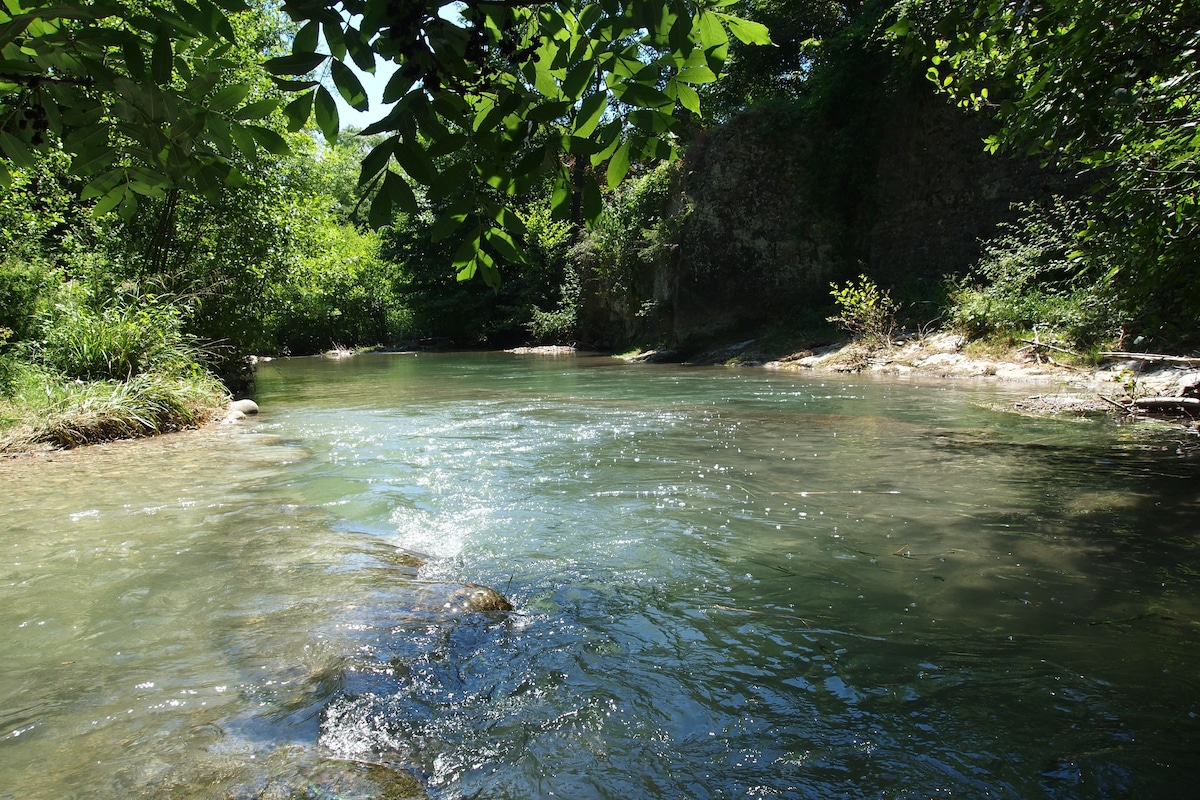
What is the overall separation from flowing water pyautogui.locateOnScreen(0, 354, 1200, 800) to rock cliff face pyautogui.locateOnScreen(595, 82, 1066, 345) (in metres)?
12.5

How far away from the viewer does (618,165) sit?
200 centimetres

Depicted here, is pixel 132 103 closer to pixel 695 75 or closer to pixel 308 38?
pixel 308 38

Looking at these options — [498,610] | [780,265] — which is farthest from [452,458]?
[780,265]

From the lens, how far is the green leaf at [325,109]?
1.80 meters

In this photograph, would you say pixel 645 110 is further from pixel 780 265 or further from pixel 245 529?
pixel 780 265

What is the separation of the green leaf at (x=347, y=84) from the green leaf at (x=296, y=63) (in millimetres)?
33

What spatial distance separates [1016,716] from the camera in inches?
102

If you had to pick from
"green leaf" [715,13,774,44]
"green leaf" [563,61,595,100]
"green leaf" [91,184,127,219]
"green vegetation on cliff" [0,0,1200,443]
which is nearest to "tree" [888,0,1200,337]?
"green vegetation on cliff" [0,0,1200,443]

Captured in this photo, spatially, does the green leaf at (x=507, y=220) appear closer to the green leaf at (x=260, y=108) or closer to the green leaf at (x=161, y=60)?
the green leaf at (x=260, y=108)

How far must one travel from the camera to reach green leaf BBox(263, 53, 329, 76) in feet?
5.21

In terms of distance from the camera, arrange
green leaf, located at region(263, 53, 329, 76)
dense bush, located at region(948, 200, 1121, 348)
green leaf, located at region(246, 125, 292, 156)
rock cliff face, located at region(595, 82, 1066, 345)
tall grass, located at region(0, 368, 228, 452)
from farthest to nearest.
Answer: rock cliff face, located at region(595, 82, 1066, 345), dense bush, located at region(948, 200, 1121, 348), tall grass, located at region(0, 368, 228, 452), green leaf, located at region(246, 125, 292, 156), green leaf, located at region(263, 53, 329, 76)

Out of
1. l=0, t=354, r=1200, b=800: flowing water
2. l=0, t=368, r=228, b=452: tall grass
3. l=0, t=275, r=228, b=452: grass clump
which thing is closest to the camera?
l=0, t=354, r=1200, b=800: flowing water

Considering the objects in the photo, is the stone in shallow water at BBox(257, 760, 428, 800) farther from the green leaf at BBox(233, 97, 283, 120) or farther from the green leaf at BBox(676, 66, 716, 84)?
the green leaf at BBox(676, 66, 716, 84)

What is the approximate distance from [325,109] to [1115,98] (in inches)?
178
